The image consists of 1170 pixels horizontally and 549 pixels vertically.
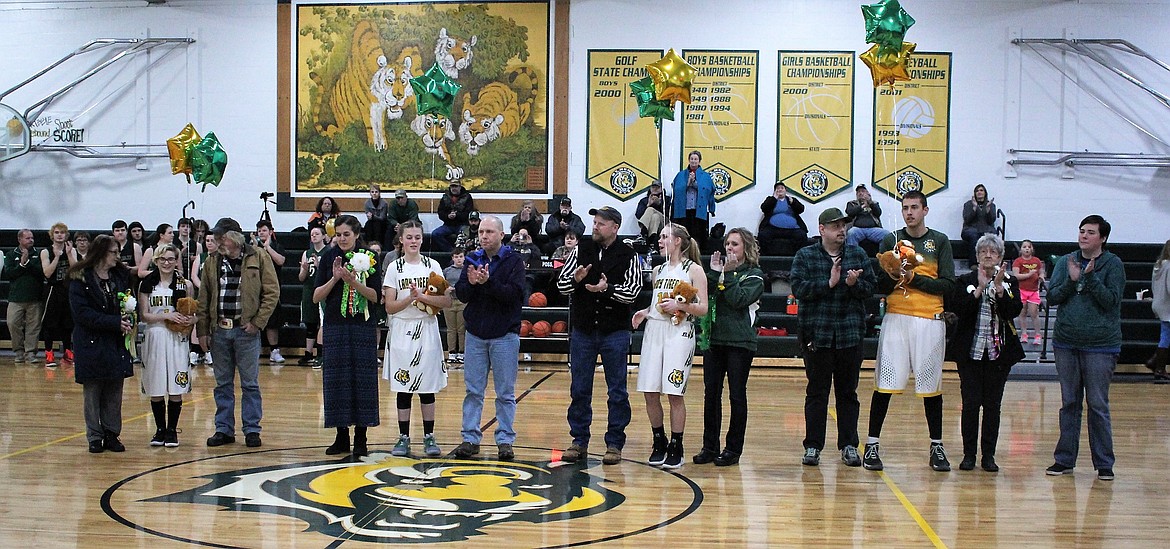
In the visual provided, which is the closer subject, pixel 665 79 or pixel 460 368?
pixel 665 79

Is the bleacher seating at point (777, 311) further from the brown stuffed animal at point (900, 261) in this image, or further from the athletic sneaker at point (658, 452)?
the brown stuffed animal at point (900, 261)

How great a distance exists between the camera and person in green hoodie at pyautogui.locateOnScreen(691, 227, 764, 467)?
22.1 feet

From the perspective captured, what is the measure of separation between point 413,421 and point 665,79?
339 centimetres

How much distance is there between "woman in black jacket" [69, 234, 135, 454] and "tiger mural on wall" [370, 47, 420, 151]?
10.6m

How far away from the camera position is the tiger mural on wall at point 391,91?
1747cm

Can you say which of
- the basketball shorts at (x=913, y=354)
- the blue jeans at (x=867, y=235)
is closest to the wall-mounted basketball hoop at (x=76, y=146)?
the blue jeans at (x=867, y=235)

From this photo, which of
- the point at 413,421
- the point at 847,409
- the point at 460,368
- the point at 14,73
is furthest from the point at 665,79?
the point at 14,73

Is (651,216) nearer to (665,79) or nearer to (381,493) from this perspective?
(665,79)

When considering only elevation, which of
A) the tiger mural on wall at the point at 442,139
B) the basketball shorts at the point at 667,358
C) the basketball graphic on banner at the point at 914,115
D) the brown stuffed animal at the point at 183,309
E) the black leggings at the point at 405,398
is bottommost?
the black leggings at the point at 405,398

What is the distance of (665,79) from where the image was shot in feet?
25.9

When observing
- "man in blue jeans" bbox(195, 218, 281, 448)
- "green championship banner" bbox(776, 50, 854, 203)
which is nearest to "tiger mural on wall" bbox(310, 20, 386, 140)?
"green championship banner" bbox(776, 50, 854, 203)

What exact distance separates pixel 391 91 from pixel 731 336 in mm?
12076

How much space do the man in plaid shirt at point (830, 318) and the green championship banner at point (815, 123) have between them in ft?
34.5

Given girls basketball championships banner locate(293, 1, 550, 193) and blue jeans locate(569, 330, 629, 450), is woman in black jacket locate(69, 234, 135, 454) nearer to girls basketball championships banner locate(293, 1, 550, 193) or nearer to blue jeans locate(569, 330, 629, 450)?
blue jeans locate(569, 330, 629, 450)
